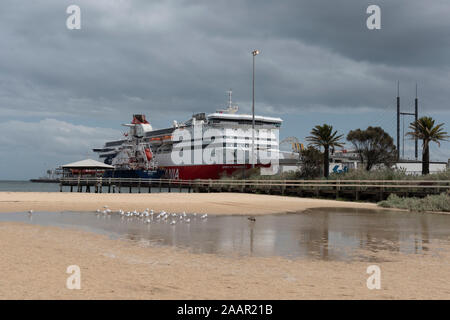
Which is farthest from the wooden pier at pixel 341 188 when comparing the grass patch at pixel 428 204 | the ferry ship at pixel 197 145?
the ferry ship at pixel 197 145

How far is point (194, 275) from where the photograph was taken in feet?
18.8

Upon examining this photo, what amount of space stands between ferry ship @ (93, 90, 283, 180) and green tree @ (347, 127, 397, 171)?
42.2 ft

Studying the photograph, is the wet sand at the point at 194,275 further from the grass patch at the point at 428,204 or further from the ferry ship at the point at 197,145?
the ferry ship at the point at 197,145

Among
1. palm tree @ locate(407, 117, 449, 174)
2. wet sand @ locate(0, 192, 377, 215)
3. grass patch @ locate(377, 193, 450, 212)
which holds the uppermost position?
palm tree @ locate(407, 117, 449, 174)

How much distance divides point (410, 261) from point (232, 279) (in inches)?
134

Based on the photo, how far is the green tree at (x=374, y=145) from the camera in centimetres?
5184

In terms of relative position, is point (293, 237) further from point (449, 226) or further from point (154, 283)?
point (449, 226)

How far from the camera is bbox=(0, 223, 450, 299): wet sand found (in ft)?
15.8

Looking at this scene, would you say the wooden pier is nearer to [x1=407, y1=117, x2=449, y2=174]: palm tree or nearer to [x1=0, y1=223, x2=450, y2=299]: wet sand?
[x1=407, y1=117, x2=449, y2=174]: palm tree

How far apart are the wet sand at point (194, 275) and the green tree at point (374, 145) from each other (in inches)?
1821

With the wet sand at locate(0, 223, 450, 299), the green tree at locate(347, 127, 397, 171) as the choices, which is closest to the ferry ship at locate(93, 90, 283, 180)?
the green tree at locate(347, 127, 397, 171)

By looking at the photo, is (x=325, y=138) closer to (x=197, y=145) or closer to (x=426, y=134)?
(x=426, y=134)

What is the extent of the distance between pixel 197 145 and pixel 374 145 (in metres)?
27.1

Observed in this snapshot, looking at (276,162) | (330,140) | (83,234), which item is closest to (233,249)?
(83,234)
